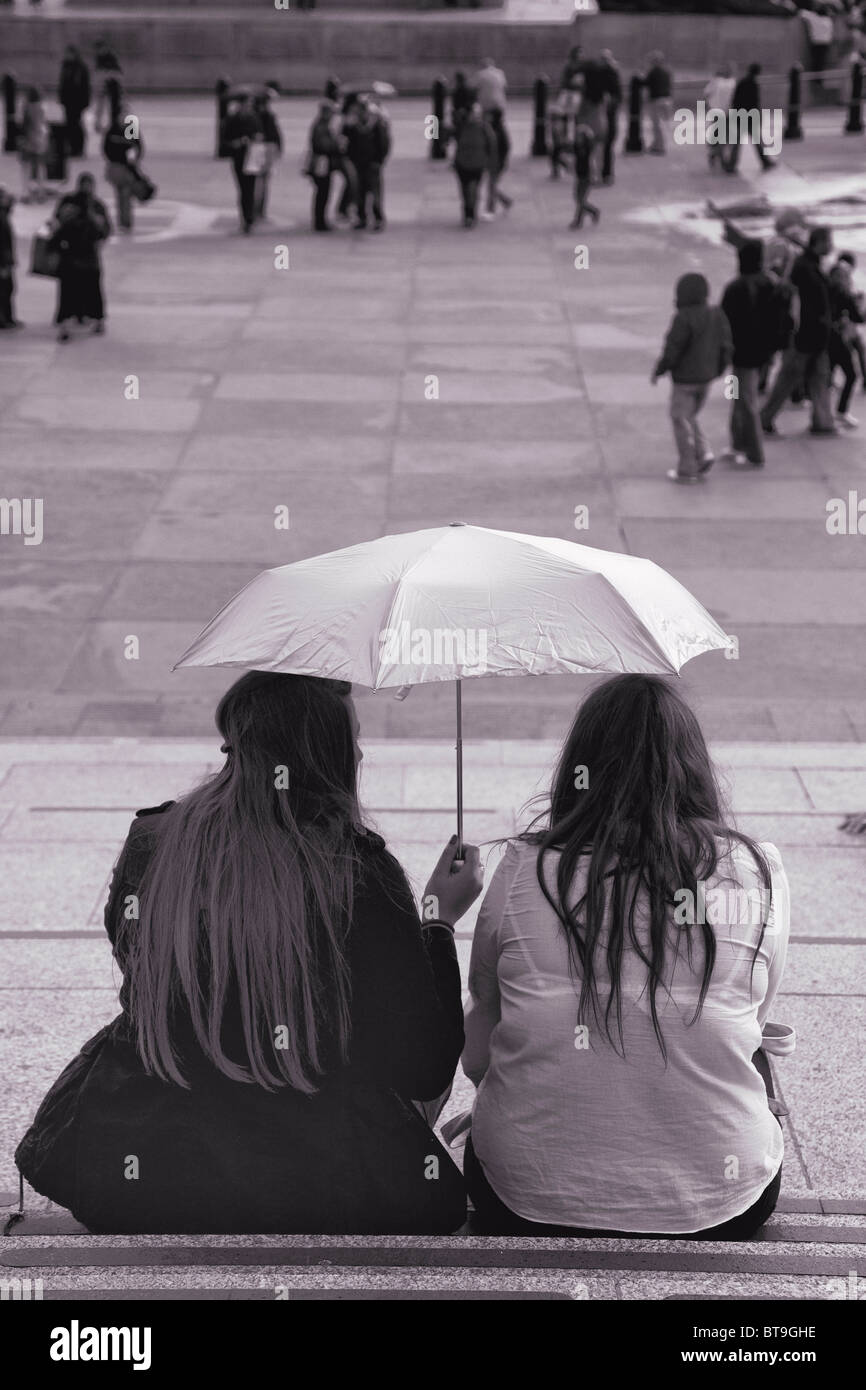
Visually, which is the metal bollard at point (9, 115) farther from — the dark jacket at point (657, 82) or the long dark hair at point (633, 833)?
the long dark hair at point (633, 833)

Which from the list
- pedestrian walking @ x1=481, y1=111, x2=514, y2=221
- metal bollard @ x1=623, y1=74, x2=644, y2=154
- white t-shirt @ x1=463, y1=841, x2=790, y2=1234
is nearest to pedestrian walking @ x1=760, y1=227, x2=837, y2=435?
pedestrian walking @ x1=481, y1=111, x2=514, y2=221

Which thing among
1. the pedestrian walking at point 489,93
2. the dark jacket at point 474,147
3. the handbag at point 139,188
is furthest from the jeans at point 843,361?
the pedestrian walking at point 489,93

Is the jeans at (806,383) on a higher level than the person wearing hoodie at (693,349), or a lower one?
lower

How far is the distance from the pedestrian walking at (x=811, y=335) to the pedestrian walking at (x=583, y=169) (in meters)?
8.31

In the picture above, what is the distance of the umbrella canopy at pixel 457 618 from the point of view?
3.45 meters

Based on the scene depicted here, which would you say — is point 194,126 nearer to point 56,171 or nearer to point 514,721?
point 56,171

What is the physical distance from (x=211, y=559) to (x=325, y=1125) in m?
8.33

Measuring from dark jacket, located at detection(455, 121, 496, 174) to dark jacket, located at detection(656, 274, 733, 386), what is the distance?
31.3 ft

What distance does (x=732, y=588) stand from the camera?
10.7 metres

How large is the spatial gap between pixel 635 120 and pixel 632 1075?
2618 centimetres

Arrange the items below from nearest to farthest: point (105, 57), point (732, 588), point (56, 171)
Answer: point (732, 588)
point (56, 171)
point (105, 57)
